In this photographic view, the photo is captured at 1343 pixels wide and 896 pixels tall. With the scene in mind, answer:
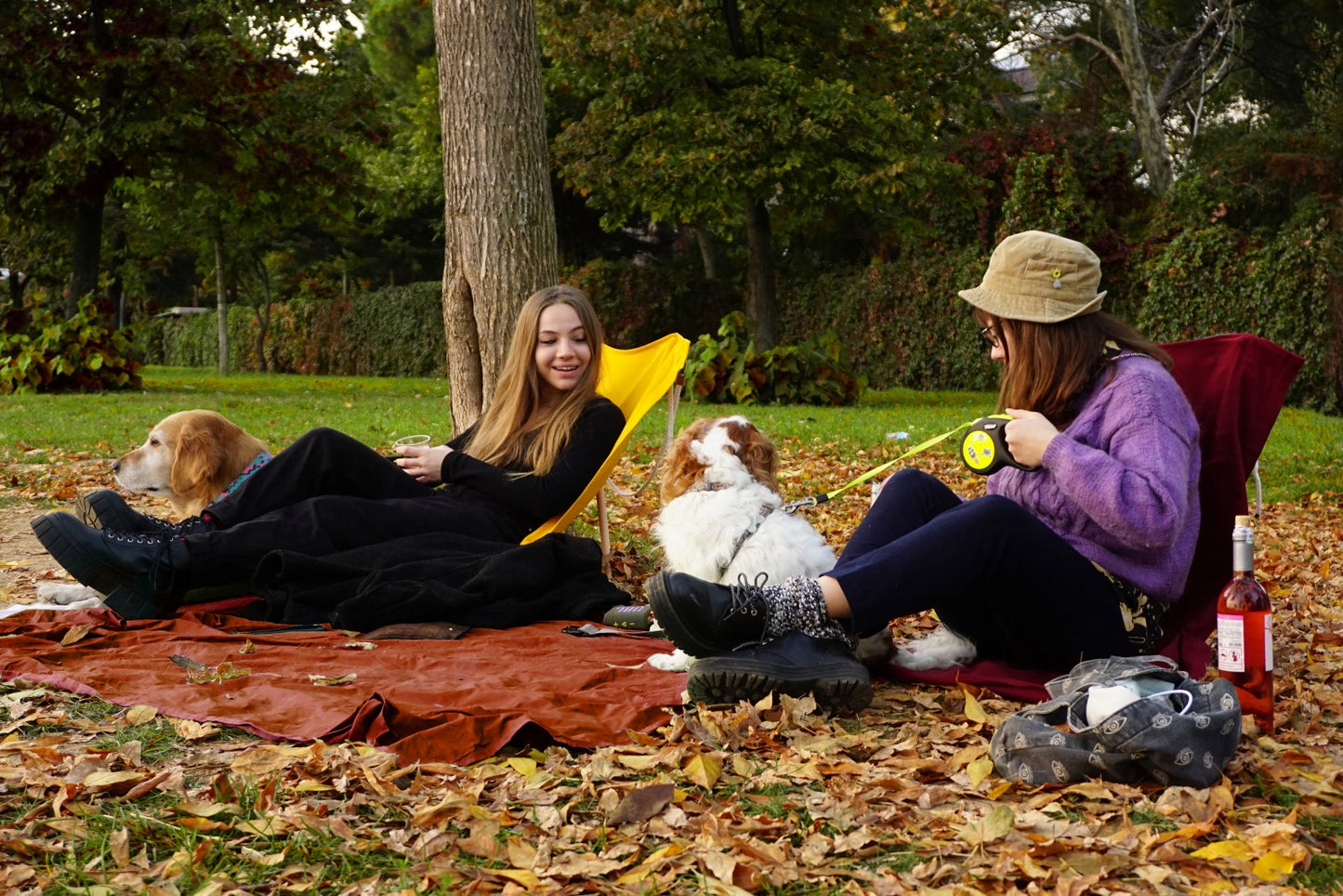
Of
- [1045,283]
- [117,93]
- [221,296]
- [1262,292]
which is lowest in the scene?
[1045,283]

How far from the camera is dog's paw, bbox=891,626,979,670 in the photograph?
3877mm

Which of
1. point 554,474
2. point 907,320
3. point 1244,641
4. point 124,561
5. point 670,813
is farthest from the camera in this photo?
point 907,320

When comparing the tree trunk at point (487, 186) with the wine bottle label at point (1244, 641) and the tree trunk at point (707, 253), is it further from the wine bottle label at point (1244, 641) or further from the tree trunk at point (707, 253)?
the tree trunk at point (707, 253)

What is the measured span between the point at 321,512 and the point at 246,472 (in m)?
0.59

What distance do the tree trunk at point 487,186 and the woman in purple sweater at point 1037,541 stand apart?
10.6ft

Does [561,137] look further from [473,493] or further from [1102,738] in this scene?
[1102,738]

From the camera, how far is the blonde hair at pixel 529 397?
16.7 ft

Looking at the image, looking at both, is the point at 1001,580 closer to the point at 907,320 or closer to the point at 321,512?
the point at 321,512

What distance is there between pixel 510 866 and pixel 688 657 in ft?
5.23

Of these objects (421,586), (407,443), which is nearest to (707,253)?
(407,443)

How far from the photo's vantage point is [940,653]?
3.89 metres

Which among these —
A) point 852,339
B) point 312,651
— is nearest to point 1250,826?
point 312,651

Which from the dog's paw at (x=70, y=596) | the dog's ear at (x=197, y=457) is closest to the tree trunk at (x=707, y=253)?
the dog's ear at (x=197, y=457)

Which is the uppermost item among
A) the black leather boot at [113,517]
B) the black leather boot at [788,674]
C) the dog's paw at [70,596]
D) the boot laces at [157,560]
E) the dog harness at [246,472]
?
the dog harness at [246,472]
